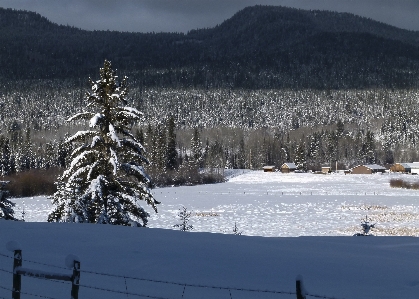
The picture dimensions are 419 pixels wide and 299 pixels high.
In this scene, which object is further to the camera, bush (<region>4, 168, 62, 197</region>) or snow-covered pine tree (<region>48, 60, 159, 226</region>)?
bush (<region>4, 168, 62, 197</region>)

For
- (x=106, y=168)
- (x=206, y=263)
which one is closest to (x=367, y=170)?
(x=106, y=168)

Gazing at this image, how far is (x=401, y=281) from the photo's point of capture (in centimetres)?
945

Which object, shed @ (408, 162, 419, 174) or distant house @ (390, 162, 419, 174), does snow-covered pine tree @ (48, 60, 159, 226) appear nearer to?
shed @ (408, 162, 419, 174)

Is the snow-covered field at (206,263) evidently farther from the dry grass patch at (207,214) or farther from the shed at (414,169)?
the shed at (414,169)

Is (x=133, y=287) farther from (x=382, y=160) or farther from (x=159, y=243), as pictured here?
(x=382, y=160)

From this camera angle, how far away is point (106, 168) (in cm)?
1916

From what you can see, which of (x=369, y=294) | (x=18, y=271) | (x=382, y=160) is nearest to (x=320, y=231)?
(x=369, y=294)

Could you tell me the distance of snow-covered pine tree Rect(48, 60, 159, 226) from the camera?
18.6 meters

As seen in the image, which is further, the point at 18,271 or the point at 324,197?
the point at 324,197

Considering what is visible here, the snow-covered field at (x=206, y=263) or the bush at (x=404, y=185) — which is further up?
the snow-covered field at (x=206, y=263)

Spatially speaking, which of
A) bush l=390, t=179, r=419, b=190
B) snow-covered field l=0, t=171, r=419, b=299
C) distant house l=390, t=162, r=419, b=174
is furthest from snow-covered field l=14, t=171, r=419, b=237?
distant house l=390, t=162, r=419, b=174

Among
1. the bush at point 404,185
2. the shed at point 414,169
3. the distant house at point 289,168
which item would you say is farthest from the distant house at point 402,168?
the bush at point 404,185

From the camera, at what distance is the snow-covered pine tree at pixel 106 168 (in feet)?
60.9

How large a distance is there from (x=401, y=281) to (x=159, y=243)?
5470 millimetres
